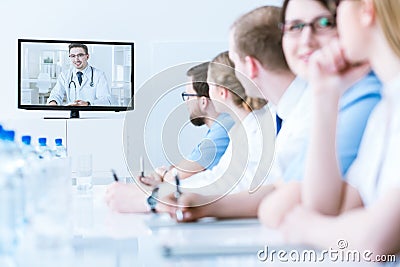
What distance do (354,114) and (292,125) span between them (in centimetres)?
20

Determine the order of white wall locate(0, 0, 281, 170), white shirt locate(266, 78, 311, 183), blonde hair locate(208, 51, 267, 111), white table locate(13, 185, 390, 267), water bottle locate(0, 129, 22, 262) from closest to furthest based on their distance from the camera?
white table locate(13, 185, 390, 267) → water bottle locate(0, 129, 22, 262) → white shirt locate(266, 78, 311, 183) → blonde hair locate(208, 51, 267, 111) → white wall locate(0, 0, 281, 170)

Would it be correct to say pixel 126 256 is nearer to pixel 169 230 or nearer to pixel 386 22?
pixel 169 230

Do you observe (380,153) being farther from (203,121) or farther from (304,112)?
(203,121)

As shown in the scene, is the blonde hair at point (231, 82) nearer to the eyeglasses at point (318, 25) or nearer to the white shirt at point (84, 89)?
the eyeglasses at point (318, 25)

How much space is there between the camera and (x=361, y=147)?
95 cm

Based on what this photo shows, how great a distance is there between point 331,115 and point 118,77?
3.29m

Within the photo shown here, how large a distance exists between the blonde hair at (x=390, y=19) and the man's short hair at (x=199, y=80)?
105cm

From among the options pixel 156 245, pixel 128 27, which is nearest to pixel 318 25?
pixel 156 245

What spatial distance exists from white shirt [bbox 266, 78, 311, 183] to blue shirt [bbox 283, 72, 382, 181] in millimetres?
116

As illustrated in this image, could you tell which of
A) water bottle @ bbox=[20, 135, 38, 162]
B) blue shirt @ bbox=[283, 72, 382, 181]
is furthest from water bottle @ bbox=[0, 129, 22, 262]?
blue shirt @ bbox=[283, 72, 382, 181]

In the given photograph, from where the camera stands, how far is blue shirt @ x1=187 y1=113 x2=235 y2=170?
1.89 meters

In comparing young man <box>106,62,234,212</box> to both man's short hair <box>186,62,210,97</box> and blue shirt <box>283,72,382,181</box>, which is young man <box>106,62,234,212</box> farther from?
blue shirt <box>283,72,382,181</box>

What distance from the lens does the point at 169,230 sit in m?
1.04

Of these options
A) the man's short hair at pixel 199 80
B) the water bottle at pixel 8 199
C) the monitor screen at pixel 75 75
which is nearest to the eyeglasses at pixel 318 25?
the water bottle at pixel 8 199
